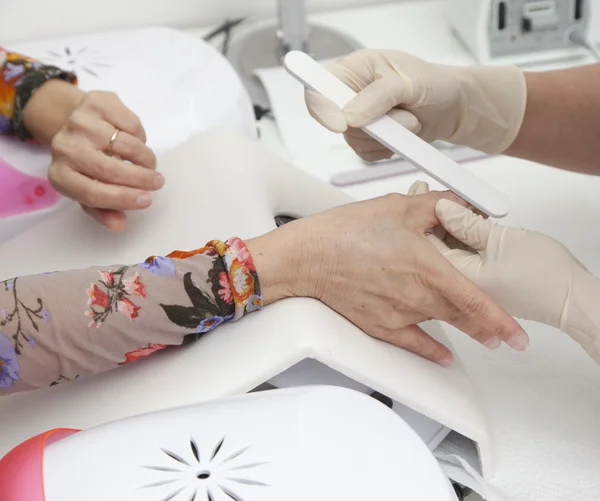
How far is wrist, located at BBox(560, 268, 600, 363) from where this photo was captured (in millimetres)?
735

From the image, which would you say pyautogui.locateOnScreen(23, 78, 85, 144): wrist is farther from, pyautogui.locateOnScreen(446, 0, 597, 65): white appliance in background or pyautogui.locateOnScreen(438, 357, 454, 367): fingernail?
pyautogui.locateOnScreen(446, 0, 597, 65): white appliance in background

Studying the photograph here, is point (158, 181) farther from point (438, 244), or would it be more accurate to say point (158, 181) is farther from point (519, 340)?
point (519, 340)

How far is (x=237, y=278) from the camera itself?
73cm

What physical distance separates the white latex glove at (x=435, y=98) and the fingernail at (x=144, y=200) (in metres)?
0.25

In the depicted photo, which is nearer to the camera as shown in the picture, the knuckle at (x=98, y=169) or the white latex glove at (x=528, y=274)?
the white latex glove at (x=528, y=274)

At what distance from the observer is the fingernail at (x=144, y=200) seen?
875mm

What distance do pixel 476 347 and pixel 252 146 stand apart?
0.44 m

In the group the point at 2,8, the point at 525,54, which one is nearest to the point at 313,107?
the point at 525,54

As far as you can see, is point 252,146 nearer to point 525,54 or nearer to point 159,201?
point 159,201

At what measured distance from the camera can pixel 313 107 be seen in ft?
2.64

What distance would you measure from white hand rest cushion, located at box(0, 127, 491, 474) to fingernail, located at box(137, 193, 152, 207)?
50 mm

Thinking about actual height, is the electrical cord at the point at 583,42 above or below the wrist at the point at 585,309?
above

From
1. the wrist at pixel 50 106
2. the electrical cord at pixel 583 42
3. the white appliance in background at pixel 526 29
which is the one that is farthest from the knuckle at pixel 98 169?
the electrical cord at pixel 583 42

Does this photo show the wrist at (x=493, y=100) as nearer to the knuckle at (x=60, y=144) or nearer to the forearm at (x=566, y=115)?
the forearm at (x=566, y=115)
